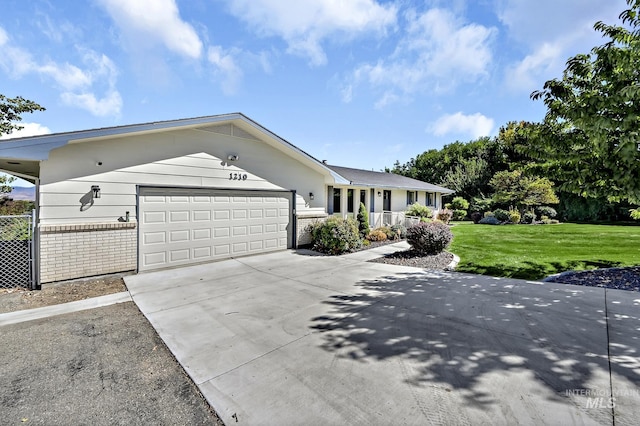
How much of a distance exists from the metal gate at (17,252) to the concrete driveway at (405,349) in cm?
225

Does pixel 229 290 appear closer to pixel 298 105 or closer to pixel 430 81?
pixel 298 105

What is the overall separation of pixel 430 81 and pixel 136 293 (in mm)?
13899

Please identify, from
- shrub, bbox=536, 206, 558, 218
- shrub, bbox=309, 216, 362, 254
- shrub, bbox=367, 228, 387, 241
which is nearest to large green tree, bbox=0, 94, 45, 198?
shrub, bbox=309, 216, 362, 254

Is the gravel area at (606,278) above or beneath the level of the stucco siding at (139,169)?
beneath

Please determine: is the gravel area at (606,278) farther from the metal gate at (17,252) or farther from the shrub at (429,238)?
the metal gate at (17,252)

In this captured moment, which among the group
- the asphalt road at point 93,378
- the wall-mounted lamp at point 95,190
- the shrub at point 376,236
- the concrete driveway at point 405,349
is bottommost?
the asphalt road at point 93,378

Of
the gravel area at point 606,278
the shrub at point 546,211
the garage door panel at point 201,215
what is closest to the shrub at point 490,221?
the shrub at point 546,211

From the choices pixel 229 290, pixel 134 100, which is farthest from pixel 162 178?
pixel 134 100

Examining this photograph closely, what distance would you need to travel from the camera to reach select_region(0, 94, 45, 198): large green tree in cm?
1416

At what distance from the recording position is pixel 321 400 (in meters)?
2.68

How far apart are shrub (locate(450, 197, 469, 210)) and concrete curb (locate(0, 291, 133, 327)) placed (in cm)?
2563

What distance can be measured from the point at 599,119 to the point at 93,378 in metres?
8.36

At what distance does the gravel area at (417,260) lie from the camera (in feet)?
28.1

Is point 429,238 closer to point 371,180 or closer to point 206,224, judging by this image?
point 206,224
